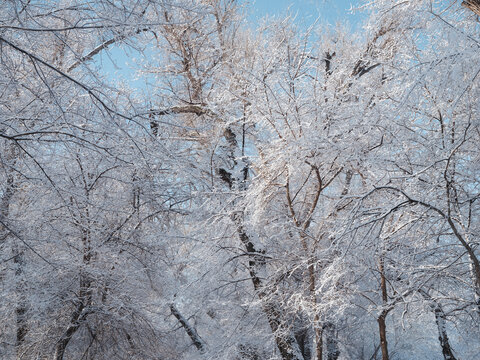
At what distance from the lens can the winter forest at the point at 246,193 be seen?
374cm

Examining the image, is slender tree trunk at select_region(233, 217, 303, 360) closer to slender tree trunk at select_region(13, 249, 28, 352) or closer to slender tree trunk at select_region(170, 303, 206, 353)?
slender tree trunk at select_region(170, 303, 206, 353)

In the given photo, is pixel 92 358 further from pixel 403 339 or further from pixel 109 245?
pixel 403 339

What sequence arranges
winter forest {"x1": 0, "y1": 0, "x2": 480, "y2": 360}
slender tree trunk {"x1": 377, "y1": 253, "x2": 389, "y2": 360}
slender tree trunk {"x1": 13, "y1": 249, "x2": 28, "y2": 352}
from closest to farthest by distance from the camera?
winter forest {"x1": 0, "y1": 0, "x2": 480, "y2": 360} → slender tree trunk {"x1": 377, "y1": 253, "x2": 389, "y2": 360} → slender tree trunk {"x1": 13, "y1": 249, "x2": 28, "y2": 352}

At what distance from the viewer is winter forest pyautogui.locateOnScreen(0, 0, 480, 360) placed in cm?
374

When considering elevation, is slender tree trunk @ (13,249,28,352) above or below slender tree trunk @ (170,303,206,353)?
above

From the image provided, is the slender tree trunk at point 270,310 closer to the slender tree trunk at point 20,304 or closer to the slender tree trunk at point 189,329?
the slender tree trunk at point 189,329

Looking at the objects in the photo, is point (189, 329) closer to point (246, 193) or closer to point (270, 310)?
point (270, 310)

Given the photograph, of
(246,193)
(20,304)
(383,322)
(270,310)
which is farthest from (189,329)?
(383,322)

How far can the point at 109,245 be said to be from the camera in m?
6.29

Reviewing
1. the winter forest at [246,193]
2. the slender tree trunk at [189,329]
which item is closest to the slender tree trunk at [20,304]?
the winter forest at [246,193]

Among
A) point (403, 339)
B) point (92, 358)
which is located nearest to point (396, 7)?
point (92, 358)

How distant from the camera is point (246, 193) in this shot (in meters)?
5.77

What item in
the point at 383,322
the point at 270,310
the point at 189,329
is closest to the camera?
the point at 383,322

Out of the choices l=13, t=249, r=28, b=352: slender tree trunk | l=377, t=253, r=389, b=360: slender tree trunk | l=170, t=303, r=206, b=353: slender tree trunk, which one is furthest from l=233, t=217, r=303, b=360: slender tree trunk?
l=13, t=249, r=28, b=352: slender tree trunk
